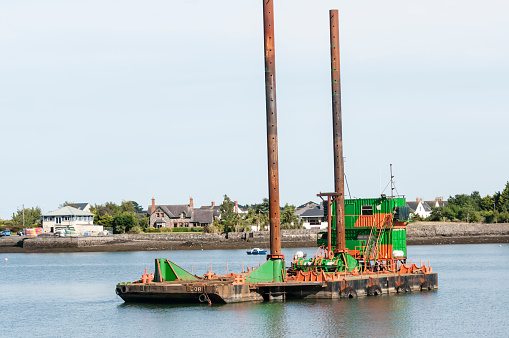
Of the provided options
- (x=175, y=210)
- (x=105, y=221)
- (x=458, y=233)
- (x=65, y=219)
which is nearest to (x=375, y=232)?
(x=458, y=233)

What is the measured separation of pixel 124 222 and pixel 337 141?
349 feet

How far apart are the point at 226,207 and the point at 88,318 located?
399 ft

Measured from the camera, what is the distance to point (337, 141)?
6084cm

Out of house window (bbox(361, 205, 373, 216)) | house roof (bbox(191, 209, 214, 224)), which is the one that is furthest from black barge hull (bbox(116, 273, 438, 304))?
house roof (bbox(191, 209, 214, 224))

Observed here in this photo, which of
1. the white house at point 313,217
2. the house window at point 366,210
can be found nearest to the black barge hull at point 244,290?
the house window at point 366,210

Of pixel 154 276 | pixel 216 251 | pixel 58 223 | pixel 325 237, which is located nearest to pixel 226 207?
pixel 216 251

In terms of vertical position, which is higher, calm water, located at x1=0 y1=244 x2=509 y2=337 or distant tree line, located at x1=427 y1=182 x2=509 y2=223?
distant tree line, located at x1=427 y1=182 x2=509 y2=223

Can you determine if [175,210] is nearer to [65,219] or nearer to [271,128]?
[65,219]

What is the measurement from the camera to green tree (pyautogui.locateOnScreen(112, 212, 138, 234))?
530 feet

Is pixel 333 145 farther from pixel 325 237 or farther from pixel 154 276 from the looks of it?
pixel 154 276

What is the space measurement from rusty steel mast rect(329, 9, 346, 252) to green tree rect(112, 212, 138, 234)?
106144 millimetres

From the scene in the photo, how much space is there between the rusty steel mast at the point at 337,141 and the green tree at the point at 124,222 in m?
106

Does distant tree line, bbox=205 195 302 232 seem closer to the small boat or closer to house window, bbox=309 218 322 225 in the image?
house window, bbox=309 218 322 225

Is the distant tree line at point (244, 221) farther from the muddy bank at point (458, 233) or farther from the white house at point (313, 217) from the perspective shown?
the muddy bank at point (458, 233)
